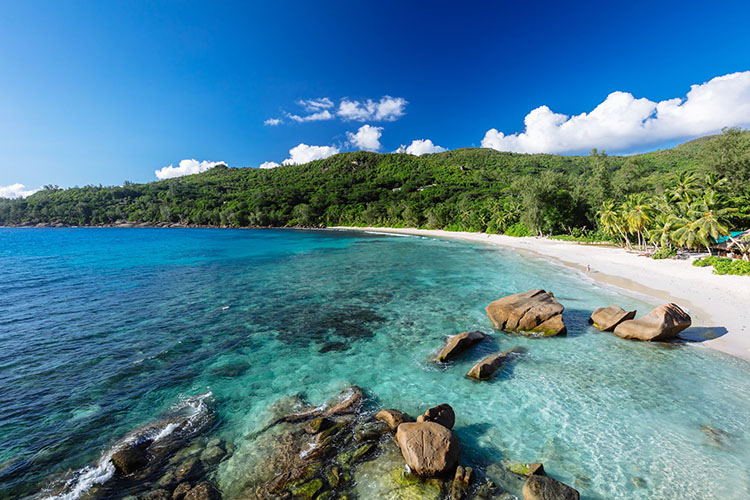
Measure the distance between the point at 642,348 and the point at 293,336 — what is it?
18282 millimetres

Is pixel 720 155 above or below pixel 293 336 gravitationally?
above

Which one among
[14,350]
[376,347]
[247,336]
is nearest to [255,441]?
[376,347]

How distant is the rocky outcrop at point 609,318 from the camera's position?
656 inches

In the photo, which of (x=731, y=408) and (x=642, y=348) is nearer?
(x=731, y=408)

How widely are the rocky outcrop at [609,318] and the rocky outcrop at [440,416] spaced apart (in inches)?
513

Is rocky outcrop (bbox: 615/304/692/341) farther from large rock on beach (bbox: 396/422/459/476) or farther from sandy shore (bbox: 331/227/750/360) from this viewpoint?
large rock on beach (bbox: 396/422/459/476)

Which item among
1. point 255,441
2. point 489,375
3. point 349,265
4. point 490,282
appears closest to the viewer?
point 255,441

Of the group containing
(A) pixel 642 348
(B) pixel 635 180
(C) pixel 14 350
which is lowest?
(A) pixel 642 348

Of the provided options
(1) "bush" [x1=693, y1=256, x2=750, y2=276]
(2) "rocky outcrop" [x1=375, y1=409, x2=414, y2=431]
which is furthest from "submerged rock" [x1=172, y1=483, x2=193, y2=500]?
(1) "bush" [x1=693, y1=256, x2=750, y2=276]

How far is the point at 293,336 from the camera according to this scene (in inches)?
671

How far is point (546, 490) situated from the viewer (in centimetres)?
678

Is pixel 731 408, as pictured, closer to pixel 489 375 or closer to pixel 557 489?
pixel 489 375

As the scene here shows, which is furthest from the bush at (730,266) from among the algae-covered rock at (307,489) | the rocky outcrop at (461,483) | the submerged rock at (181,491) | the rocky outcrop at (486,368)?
the submerged rock at (181,491)

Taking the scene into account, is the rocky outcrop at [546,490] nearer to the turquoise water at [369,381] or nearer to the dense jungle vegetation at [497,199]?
the turquoise water at [369,381]
